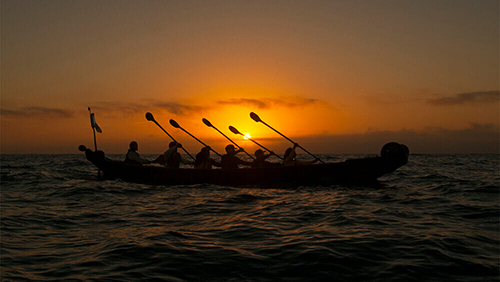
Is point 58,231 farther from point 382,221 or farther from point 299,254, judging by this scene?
point 382,221

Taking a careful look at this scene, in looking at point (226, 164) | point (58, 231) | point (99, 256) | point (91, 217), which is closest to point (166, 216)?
point (91, 217)

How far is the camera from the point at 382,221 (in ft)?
23.3

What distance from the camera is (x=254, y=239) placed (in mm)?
5844

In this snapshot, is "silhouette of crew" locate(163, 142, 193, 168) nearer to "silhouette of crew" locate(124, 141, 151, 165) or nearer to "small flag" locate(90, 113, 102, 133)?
"silhouette of crew" locate(124, 141, 151, 165)

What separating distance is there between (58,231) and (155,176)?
330 inches

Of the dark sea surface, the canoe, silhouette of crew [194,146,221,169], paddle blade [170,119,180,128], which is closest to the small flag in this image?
paddle blade [170,119,180,128]

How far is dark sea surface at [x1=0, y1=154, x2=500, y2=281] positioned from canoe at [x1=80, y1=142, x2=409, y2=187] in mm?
2405

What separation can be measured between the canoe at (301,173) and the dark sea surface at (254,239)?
2405mm

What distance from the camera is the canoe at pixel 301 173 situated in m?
12.9

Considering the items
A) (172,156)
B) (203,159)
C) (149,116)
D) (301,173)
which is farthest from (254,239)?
(149,116)

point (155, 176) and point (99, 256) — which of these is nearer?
point (99, 256)

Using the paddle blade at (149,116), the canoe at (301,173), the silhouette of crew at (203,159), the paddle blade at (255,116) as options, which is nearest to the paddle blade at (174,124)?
the paddle blade at (149,116)

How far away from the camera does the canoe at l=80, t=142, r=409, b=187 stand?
507 inches

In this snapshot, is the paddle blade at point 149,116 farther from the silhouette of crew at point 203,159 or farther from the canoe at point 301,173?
the silhouette of crew at point 203,159
